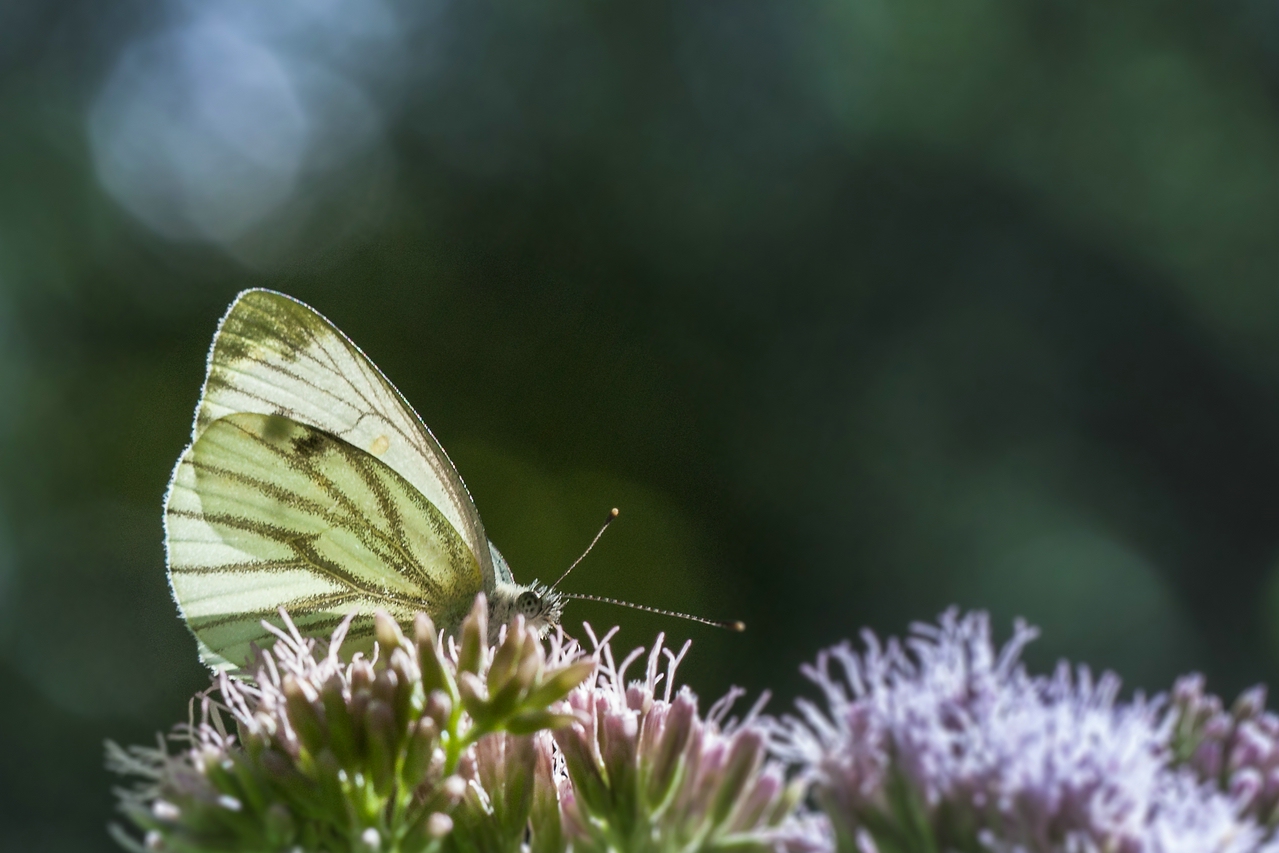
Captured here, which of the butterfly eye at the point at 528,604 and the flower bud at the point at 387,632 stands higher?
the butterfly eye at the point at 528,604

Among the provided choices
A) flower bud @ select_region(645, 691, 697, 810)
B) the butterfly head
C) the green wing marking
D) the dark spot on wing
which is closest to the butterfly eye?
the butterfly head

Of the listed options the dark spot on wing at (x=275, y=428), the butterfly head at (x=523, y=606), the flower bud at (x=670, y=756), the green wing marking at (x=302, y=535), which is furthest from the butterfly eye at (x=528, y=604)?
the flower bud at (x=670, y=756)

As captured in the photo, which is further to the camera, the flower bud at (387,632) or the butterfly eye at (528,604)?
the butterfly eye at (528,604)

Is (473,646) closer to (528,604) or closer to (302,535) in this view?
(528,604)

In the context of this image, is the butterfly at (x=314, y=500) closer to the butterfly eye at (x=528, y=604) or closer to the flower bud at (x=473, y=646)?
the butterfly eye at (x=528, y=604)

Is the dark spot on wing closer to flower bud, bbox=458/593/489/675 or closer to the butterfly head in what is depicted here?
the butterfly head

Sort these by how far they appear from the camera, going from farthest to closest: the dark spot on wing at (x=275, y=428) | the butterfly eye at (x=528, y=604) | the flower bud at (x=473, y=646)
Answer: the dark spot on wing at (x=275, y=428) → the butterfly eye at (x=528, y=604) → the flower bud at (x=473, y=646)

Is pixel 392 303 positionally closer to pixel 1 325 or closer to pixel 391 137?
pixel 391 137

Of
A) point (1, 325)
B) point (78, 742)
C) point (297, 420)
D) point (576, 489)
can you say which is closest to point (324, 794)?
point (297, 420)
